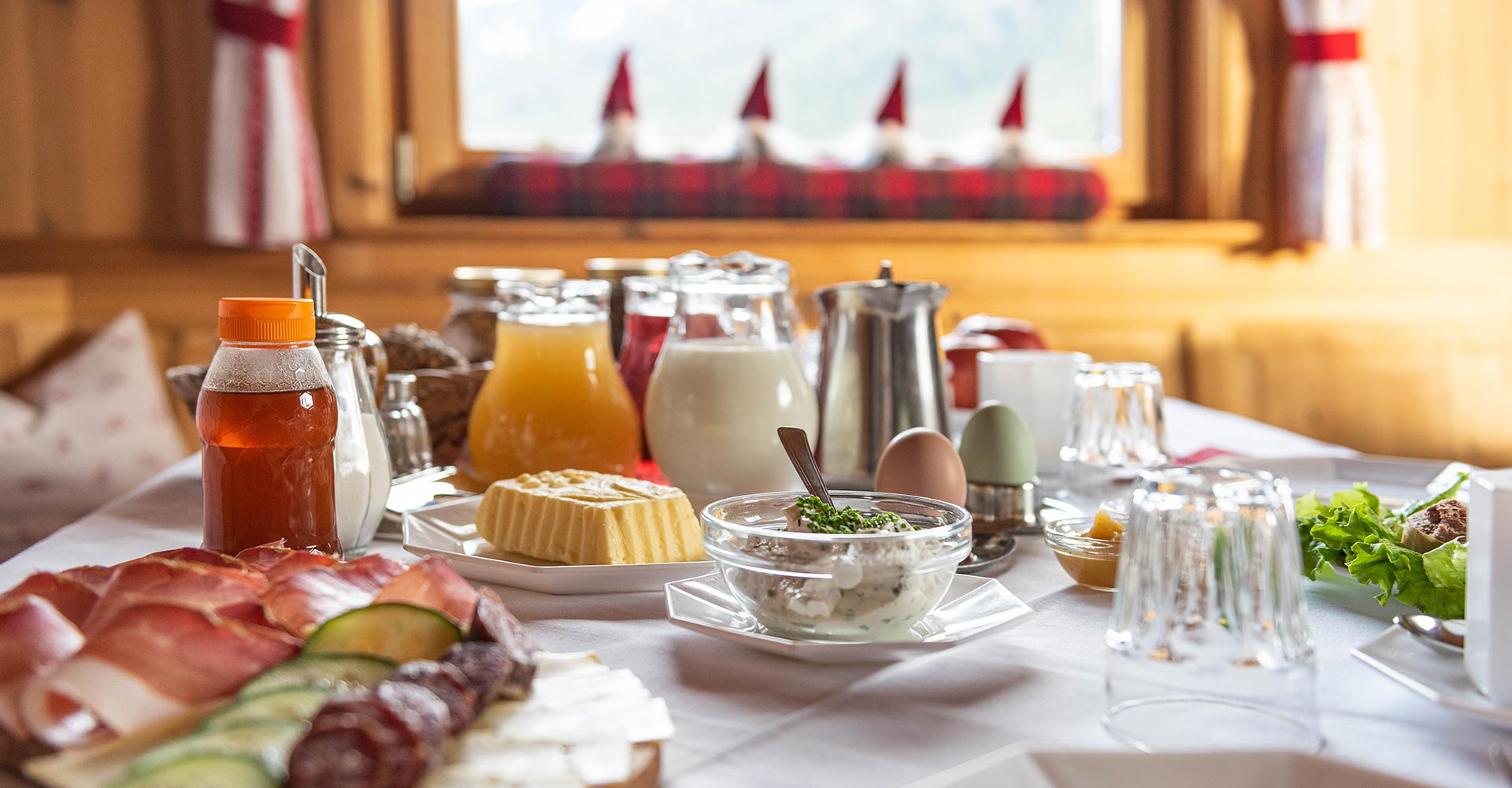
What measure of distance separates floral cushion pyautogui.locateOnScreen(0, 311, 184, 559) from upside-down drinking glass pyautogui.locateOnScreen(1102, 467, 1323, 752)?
7.81ft

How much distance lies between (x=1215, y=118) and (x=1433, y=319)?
0.96 m

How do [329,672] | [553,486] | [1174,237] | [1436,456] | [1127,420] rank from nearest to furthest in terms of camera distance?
1. [329,672]
2. [553,486]
3. [1127,420]
4. [1436,456]
5. [1174,237]

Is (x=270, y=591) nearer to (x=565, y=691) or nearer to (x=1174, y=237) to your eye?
(x=565, y=691)

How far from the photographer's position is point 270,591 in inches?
24.8

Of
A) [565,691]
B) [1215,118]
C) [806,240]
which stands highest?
[1215,118]

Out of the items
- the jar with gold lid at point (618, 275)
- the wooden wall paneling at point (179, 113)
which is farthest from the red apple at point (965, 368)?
the wooden wall paneling at point (179, 113)

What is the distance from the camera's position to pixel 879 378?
3.82 feet

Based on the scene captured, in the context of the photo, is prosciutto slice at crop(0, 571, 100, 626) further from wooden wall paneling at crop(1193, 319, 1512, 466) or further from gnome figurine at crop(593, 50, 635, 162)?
wooden wall paneling at crop(1193, 319, 1512, 466)

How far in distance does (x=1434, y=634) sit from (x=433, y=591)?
0.55 metres

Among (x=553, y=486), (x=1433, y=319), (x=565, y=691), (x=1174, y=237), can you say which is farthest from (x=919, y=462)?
(x=1433, y=319)

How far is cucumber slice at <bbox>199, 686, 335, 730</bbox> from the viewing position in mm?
495

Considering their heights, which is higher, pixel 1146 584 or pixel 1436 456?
pixel 1146 584

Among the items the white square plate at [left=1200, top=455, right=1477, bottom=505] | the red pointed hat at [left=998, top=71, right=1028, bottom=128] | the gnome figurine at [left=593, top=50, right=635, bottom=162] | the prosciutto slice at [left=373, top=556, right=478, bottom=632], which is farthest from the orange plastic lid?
the red pointed hat at [left=998, top=71, right=1028, bottom=128]

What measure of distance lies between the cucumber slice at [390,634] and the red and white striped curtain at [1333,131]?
10.7 feet
